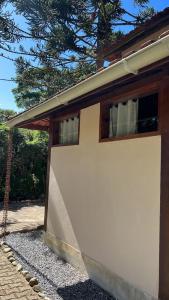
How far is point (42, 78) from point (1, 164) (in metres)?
4.13

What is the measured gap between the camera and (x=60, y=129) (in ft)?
25.6

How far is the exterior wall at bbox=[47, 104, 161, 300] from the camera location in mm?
4348

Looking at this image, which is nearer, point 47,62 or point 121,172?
point 121,172

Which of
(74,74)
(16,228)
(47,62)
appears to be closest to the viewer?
(16,228)

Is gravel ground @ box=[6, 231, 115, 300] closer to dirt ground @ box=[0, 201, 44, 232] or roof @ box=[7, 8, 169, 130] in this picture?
dirt ground @ box=[0, 201, 44, 232]

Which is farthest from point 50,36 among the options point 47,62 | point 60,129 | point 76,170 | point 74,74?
point 76,170

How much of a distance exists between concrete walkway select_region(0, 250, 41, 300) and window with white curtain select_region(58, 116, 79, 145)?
2784mm

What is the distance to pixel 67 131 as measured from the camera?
7.38 metres

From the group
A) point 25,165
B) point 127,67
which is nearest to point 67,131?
point 127,67

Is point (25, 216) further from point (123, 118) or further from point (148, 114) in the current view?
point (148, 114)

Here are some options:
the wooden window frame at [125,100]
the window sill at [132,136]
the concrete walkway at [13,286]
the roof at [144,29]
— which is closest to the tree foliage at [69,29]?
the roof at [144,29]

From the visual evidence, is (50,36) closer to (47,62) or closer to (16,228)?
(47,62)

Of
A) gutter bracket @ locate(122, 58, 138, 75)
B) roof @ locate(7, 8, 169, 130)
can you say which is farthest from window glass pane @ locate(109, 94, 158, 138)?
gutter bracket @ locate(122, 58, 138, 75)

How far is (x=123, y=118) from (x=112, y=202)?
4.48 ft
